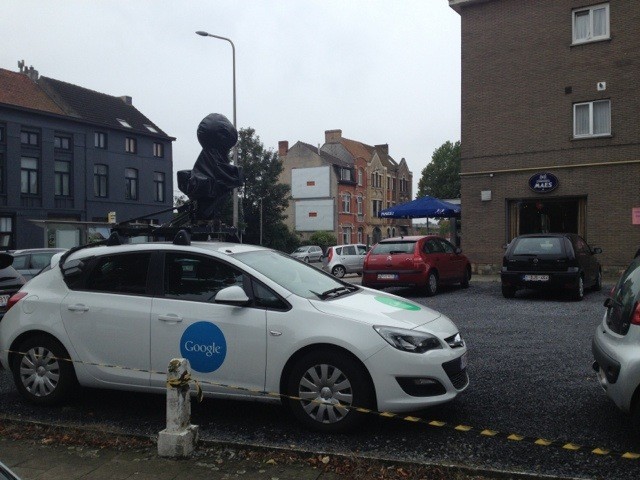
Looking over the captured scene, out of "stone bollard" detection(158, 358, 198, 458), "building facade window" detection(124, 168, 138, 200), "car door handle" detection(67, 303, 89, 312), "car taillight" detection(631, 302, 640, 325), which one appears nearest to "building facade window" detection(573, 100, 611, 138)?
"car taillight" detection(631, 302, 640, 325)

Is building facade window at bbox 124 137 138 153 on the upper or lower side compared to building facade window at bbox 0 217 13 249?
upper

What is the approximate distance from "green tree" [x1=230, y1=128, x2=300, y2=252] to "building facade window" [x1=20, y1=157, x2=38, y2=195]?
23.5 metres

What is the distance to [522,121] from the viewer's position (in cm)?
2145

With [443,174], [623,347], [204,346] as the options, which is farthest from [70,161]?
[443,174]

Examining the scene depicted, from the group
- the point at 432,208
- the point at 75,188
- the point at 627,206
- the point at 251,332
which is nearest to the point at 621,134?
the point at 627,206

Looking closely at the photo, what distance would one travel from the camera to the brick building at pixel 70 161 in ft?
118

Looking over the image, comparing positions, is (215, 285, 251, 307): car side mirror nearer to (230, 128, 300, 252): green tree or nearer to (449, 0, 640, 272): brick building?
(449, 0, 640, 272): brick building

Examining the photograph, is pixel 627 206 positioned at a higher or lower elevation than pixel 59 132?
lower

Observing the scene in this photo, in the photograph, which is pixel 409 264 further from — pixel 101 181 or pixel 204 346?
pixel 101 181

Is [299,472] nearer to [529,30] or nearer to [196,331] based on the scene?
[196,331]

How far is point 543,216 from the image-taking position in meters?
21.7

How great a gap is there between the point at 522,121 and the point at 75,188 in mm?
28915

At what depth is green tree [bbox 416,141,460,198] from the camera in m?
83.6

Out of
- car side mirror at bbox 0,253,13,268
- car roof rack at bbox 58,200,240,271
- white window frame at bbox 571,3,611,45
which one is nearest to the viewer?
car roof rack at bbox 58,200,240,271
